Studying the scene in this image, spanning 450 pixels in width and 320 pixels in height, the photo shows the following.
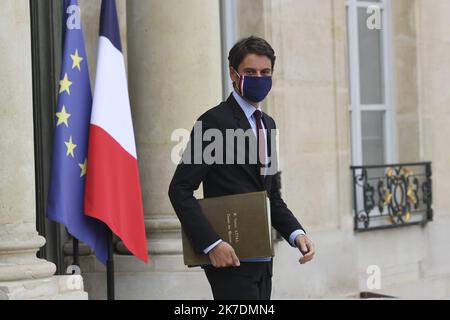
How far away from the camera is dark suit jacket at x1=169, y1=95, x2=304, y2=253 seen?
159 inches

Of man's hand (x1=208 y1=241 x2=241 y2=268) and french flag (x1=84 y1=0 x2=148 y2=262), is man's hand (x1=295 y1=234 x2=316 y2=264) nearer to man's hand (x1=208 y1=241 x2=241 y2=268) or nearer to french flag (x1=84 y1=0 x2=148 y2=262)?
man's hand (x1=208 y1=241 x2=241 y2=268)

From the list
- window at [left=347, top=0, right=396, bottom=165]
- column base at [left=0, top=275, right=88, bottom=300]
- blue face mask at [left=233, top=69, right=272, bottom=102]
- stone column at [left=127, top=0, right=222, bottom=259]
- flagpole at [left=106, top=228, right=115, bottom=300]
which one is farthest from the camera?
window at [left=347, top=0, right=396, bottom=165]

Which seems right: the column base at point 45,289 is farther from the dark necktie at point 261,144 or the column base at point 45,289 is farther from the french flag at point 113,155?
the dark necktie at point 261,144

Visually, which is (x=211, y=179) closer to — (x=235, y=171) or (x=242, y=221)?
(x=235, y=171)

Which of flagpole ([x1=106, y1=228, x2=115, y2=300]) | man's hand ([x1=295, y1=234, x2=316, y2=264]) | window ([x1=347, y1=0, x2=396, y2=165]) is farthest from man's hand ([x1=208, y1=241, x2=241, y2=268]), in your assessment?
window ([x1=347, y1=0, x2=396, y2=165])

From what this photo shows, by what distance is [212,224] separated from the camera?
13.4ft

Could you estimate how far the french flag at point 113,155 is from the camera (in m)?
6.51

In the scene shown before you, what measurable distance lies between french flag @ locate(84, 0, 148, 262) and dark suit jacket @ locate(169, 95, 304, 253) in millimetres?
2401

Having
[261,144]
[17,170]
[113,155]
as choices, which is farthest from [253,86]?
[113,155]

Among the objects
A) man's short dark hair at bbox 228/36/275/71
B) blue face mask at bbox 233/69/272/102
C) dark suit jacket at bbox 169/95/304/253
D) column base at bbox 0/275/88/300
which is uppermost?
man's short dark hair at bbox 228/36/275/71

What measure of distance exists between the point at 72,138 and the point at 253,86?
2604 millimetres

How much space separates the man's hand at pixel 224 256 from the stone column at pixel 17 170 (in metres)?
2.02

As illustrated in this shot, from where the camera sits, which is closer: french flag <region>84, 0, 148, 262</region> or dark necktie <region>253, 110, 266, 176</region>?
dark necktie <region>253, 110, 266, 176</region>
